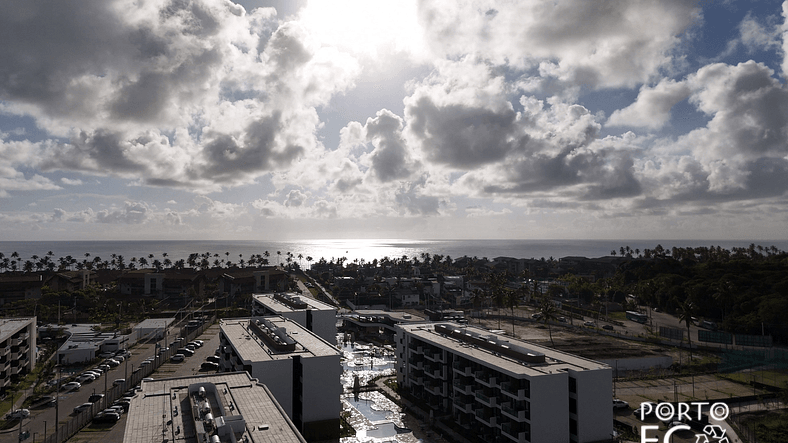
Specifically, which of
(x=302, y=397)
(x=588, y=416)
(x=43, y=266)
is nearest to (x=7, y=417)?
(x=302, y=397)

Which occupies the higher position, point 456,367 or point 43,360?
point 456,367

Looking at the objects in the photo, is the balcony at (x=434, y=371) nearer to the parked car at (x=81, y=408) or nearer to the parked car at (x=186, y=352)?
the parked car at (x=81, y=408)

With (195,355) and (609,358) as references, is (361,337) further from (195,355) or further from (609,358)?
(609,358)

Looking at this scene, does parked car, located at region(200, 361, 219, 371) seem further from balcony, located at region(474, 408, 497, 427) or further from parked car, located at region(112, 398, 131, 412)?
balcony, located at region(474, 408, 497, 427)

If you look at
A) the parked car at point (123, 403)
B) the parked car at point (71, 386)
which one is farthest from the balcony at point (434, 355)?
the parked car at point (71, 386)

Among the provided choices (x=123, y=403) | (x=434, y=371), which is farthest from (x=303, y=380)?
(x=123, y=403)

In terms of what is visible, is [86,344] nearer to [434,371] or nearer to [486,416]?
[434,371]
